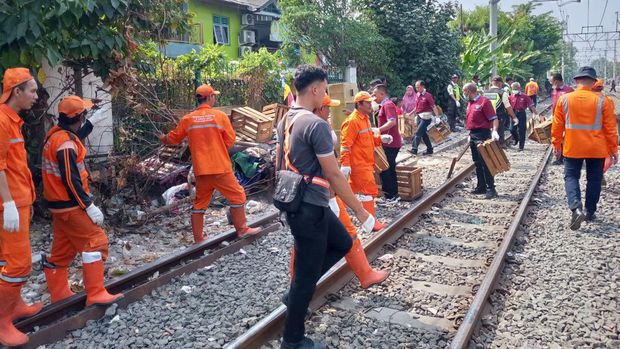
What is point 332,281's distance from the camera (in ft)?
17.4

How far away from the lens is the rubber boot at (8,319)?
13.5 feet

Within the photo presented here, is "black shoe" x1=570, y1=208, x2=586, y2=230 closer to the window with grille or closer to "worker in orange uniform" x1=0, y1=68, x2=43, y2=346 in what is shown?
"worker in orange uniform" x1=0, y1=68, x2=43, y2=346

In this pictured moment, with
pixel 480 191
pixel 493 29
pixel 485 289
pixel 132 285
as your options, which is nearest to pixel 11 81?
pixel 132 285

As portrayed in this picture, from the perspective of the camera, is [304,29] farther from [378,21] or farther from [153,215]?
[153,215]

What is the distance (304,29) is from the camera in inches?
786

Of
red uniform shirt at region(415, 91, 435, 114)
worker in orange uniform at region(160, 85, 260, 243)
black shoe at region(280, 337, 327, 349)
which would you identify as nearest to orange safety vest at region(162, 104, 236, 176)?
worker in orange uniform at region(160, 85, 260, 243)

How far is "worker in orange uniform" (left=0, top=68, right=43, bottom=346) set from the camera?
411 cm

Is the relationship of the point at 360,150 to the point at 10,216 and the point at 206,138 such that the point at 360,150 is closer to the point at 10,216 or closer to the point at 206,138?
the point at 206,138

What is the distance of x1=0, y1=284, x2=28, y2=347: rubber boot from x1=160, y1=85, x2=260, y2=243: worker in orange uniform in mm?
2672

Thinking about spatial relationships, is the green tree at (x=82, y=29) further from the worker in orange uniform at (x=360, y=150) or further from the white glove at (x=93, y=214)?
the worker in orange uniform at (x=360, y=150)

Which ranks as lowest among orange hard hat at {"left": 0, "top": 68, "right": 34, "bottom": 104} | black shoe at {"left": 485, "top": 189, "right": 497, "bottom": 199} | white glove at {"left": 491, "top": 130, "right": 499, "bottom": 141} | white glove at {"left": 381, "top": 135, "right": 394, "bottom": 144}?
black shoe at {"left": 485, "top": 189, "right": 497, "bottom": 199}

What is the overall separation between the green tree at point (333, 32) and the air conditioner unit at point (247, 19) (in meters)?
12.1

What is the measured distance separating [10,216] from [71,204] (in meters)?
0.66

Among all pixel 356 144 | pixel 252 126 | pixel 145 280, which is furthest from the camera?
pixel 252 126
